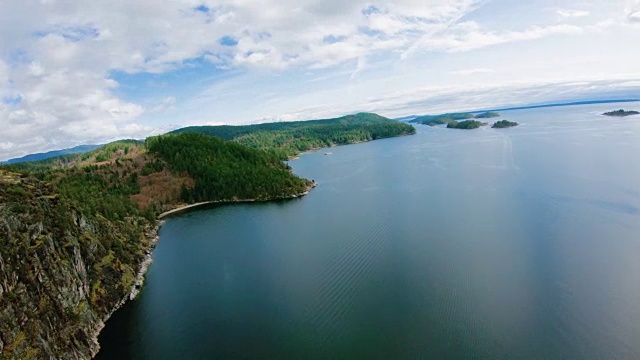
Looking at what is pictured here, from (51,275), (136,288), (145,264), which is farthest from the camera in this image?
(145,264)

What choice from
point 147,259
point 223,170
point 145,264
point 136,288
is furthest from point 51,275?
point 223,170

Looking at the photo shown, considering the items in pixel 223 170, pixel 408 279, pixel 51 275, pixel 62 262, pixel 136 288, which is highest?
pixel 223 170

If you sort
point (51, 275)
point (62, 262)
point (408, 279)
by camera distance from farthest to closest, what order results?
point (408, 279) < point (62, 262) < point (51, 275)

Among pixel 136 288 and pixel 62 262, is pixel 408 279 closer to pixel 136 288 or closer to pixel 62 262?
pixel 136 288


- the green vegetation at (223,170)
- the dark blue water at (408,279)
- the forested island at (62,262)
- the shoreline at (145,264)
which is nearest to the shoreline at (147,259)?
the shoreline at (145,264)

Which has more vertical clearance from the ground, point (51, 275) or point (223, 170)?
point (223, 170)

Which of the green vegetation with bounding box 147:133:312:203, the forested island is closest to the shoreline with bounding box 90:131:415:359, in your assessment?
the forested island
